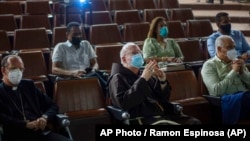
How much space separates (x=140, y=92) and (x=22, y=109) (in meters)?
0.73

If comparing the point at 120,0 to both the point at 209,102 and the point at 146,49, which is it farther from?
the point at 209,102

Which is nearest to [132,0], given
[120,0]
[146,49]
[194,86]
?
[120,0]

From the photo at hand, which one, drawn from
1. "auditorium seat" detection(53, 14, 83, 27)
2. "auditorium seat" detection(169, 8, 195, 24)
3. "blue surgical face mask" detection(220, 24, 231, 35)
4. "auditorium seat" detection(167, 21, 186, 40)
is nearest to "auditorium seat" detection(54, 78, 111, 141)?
"blue surgical face mask" detection(220, 24, 231, 35)

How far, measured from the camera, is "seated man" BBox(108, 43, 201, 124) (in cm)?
260

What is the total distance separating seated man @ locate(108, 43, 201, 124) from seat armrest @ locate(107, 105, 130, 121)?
1.2 inches

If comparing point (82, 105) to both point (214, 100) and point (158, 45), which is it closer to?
point (214, 100)

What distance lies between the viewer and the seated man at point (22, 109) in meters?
2.44

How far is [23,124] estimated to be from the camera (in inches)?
95.1

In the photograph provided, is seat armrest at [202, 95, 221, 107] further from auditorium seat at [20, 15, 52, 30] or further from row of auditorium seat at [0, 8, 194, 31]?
auditorium seat at [20, 15, 52, 30]

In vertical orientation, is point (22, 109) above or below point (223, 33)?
below

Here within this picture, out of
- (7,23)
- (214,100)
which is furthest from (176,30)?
(214,100)

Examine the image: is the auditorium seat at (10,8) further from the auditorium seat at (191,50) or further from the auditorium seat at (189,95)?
the auditorium seat at (189,95)

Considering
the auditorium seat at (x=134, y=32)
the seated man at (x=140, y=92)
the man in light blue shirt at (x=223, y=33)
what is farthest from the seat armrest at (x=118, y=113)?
the auditorium seat at (x=134, y=32)

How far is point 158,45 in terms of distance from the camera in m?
3.90
